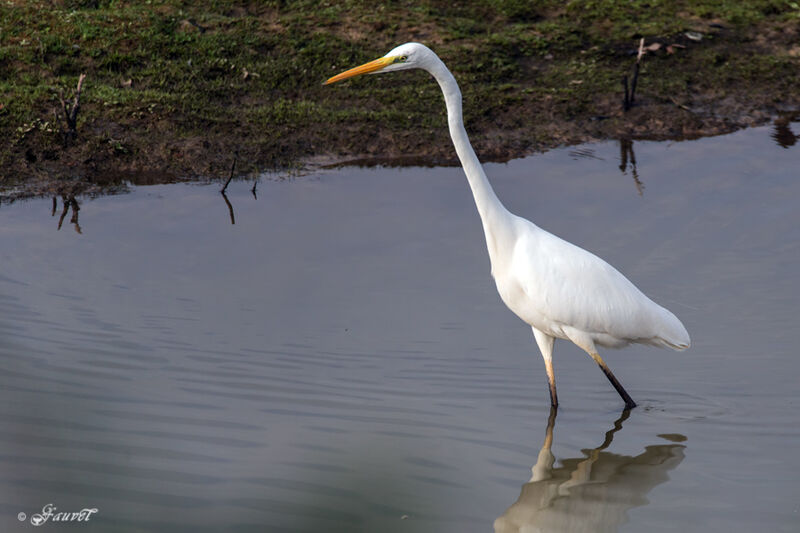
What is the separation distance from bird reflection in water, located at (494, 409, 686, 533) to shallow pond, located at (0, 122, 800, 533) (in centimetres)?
1

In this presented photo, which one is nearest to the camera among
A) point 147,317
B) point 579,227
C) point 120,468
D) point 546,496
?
point 120,468

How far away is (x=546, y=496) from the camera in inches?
156

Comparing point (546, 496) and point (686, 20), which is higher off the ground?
point (686, 20)

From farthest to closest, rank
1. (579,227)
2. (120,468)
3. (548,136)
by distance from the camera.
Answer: (548,136) < (579,227) < (120,468)

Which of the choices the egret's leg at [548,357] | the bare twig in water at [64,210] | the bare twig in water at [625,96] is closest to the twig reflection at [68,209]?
the bare twig in water at [64,210]

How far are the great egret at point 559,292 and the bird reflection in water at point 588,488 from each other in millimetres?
451

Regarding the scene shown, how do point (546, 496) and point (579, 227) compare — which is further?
point (579, 227)

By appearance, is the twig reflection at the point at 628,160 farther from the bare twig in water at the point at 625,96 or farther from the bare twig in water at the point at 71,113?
the bare twig in water at the point at 71,113

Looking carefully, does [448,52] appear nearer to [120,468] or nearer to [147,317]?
[147,317]

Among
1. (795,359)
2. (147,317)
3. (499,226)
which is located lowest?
(795,359)

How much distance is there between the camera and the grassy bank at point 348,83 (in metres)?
8.23

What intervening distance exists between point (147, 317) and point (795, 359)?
12.2 ft

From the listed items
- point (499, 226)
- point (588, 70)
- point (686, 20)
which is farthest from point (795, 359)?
point (686, 20)

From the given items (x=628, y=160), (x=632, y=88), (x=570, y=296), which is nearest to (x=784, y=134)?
(x=632, y=88)
